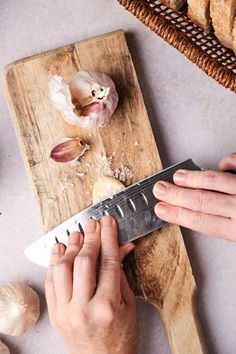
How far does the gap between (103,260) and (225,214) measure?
24cm

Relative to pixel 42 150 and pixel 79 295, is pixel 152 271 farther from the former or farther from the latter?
pixel 42 150

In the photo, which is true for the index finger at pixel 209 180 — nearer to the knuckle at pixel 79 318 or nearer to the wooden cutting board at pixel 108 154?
the wooden cutting board at pixel 108 154

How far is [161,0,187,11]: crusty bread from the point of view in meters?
0.92

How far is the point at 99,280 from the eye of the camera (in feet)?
3.17

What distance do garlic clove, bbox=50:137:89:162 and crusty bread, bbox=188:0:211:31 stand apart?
304 millimetres

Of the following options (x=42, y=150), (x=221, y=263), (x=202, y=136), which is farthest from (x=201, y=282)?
(x=42, y=150)

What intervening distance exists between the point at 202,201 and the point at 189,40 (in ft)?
0.94

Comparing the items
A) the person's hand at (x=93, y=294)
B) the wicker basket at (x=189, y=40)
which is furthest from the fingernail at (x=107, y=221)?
the wicker basket at (x=189, y=40)

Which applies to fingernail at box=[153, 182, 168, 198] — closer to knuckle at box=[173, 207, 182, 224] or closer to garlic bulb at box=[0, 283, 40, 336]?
knuckle at box=[173, 207, 182, 224]

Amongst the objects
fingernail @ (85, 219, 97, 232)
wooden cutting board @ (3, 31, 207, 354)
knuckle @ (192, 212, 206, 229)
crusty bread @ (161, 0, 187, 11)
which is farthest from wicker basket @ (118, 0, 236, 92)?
fingernail @ (85, 219, 97, 232)

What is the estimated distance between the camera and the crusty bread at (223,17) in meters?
0.85

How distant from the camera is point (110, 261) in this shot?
0.98 metres

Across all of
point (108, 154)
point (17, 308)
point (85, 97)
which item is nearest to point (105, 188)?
point (108, 154)

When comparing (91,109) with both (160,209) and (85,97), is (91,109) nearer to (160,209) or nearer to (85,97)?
(85,97)
